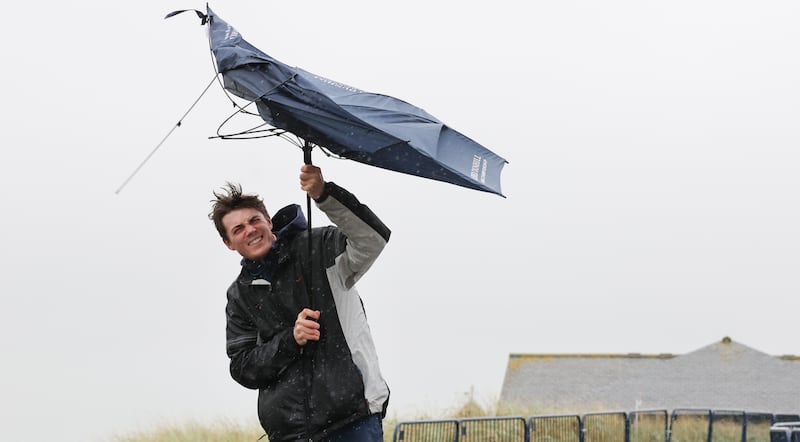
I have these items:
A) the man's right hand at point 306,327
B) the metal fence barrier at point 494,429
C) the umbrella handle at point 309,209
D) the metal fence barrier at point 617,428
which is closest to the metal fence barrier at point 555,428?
the metal fence barrier at point 617,428

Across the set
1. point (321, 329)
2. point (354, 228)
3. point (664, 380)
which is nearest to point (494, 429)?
point (321, 329)

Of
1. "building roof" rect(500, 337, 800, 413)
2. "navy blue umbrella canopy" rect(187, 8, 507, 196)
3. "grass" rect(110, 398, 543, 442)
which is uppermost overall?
"building roof" rect(500, 337, 800, 413)

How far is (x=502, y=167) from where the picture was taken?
20.4 feet

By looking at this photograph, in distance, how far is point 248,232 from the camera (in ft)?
19.4

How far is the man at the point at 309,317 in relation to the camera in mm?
5660

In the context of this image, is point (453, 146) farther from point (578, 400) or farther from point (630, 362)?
point (630, 362)

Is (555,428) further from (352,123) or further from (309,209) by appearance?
(352,123)

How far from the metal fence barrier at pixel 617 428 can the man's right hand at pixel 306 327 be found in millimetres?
5253

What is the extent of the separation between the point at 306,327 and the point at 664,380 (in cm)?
2506

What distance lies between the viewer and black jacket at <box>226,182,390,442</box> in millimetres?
5664

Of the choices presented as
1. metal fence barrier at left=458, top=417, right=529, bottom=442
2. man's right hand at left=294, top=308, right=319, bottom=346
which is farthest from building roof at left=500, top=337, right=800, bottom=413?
man's right hand at left=294, top=308, right=319, bottom=346

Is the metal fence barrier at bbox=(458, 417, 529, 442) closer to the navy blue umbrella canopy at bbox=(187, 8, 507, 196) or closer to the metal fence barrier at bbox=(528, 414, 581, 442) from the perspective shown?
the metal fence barrier at bbox=(528, 414, 581, 442)

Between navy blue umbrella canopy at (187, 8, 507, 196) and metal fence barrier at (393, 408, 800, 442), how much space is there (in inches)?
191

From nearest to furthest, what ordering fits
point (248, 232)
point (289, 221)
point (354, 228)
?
1. point (354, 228)
2. point (248, 232)
3. point (289, 221)
